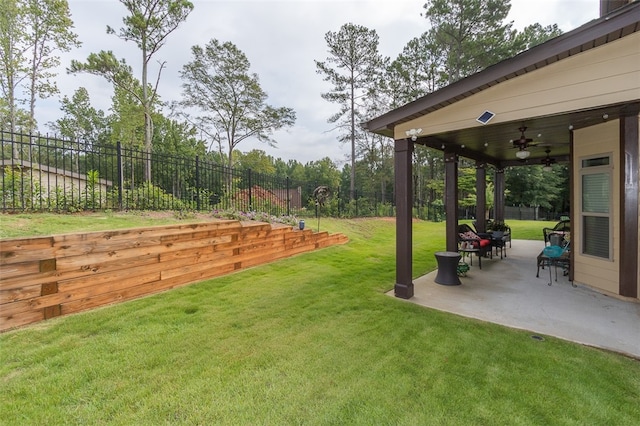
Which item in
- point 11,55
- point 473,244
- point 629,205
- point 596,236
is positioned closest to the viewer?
point 629,205

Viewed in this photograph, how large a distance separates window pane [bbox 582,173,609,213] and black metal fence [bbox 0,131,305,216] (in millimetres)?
6905

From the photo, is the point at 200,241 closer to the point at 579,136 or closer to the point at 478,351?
the point at 478,351

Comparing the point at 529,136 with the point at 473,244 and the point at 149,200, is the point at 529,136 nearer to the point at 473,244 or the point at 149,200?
the point at 473,244

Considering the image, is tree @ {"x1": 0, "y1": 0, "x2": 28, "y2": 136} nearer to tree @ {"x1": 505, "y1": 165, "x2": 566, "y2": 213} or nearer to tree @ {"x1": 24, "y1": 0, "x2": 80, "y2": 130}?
tree @ {"x1": 24, "y1": 0, "x2": 80, "y2": 130}

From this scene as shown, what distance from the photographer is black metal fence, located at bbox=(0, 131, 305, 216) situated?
14.8 feet

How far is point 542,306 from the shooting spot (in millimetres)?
3828

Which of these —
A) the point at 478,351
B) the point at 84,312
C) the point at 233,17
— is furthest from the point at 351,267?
the point at 233,17

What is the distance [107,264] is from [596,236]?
23.9ft

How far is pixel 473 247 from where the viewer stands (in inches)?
241

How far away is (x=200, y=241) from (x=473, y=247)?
5.64 meters

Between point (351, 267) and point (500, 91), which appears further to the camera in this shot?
point (351, 267)

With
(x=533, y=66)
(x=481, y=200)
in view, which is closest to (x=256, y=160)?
(x=481, y=200)

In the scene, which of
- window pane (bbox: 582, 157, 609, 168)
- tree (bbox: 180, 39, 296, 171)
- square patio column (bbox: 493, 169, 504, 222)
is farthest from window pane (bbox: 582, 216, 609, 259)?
tree (bbox: 180, 39, 296, 171)

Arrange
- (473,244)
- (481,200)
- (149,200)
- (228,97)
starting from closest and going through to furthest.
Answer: (149,200), (473,244), (481,200), (228,97)
